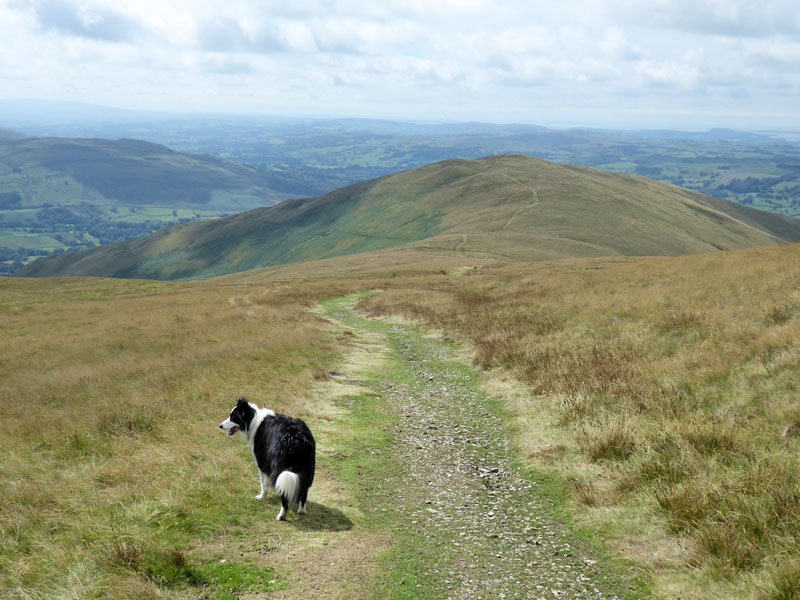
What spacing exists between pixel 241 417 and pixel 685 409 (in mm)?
9749

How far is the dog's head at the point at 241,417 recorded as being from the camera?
9.81 meters

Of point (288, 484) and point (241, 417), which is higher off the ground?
point (241, 417)

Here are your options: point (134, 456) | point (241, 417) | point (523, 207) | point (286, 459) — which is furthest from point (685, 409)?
point (523, 207)

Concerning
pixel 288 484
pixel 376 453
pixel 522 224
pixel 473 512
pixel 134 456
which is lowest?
pixel 376 453

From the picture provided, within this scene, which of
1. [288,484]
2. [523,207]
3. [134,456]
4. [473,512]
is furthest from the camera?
[523,207]

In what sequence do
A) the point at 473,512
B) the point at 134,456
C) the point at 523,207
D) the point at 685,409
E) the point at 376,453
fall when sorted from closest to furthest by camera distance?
1. the point at 473,512
2. the point at 134,456
3. the point at 685,409
4. the point at 376,453
5. the point at 523,207

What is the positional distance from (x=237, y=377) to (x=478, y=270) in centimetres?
5801

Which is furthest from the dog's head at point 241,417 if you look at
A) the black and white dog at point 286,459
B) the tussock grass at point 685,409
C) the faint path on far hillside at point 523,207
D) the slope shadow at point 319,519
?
the faint path on far hillside at point 523,207

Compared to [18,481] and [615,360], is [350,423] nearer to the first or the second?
[18,481]

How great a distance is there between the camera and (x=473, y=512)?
8984 mm

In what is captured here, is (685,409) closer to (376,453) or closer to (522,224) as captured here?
(376,453)

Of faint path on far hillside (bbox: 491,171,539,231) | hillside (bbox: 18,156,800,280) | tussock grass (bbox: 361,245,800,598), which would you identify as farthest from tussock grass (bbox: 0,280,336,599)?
faint path on far hillside (bbox: 491,171,539,231)

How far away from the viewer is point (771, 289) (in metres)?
19.4

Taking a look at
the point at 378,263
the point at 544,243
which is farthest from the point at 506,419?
the point at 544,243
